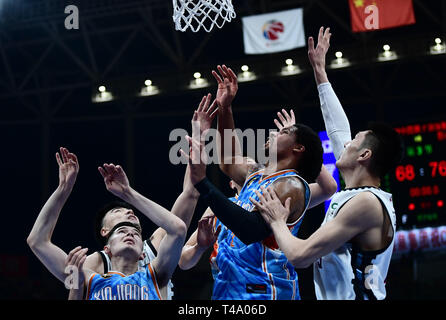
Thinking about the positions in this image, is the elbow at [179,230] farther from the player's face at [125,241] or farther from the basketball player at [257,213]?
the player's face at [125,241]

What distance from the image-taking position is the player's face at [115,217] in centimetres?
353

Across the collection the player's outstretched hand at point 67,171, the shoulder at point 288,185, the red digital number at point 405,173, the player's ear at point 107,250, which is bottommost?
the player's ear at point 107,250

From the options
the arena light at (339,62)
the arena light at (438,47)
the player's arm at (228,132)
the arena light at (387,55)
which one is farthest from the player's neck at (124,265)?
the arena light at (438,47)

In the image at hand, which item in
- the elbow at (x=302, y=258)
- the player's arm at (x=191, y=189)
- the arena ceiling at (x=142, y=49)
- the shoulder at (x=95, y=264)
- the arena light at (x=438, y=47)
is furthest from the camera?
the arena ceiling at (x=142, y=49)

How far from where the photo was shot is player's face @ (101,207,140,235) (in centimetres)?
353

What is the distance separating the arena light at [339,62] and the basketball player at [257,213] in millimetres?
6762

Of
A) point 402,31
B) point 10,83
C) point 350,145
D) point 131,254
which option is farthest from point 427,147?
point 10,83

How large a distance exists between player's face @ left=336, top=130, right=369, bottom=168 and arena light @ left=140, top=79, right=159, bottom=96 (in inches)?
314

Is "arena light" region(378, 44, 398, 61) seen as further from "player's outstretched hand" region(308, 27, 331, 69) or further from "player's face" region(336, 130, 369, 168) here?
"player's face" region(336, 130, 369, 168)

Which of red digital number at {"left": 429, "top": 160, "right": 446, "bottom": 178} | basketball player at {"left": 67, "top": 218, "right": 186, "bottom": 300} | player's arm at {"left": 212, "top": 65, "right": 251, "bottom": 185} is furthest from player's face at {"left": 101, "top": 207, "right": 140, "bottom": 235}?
red digital number at {"left": 429, "top": 160, "right": 446, "bottom": 178}

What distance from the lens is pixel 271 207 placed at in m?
2.77

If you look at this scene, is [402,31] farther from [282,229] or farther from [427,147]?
[282,229]

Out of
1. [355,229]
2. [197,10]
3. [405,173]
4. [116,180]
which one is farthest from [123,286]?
[405,173]
